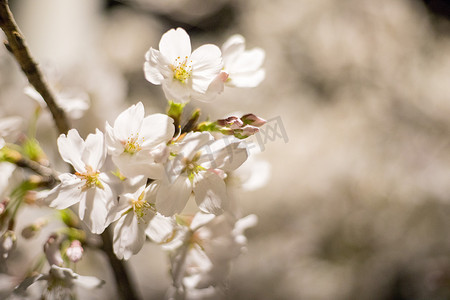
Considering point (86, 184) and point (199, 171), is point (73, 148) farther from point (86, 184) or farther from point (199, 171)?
point (199, 171)

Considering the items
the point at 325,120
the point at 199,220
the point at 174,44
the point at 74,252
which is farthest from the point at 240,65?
the point at 325,120

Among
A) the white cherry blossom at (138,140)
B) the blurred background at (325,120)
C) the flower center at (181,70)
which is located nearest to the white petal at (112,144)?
the white cherry blossom at (138,140)

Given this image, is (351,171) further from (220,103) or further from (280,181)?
(220,103)

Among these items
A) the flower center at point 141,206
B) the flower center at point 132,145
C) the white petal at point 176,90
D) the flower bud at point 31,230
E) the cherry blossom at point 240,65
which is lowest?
the flower bud at point 31,230

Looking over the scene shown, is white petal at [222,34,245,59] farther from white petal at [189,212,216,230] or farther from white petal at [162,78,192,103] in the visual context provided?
white petal at [189,212,216,230]

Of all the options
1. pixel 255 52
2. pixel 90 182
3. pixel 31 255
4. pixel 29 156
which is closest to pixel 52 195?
pixel 90 182

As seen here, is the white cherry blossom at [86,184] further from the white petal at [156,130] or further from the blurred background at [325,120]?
→ the blurred background at [325,120]
